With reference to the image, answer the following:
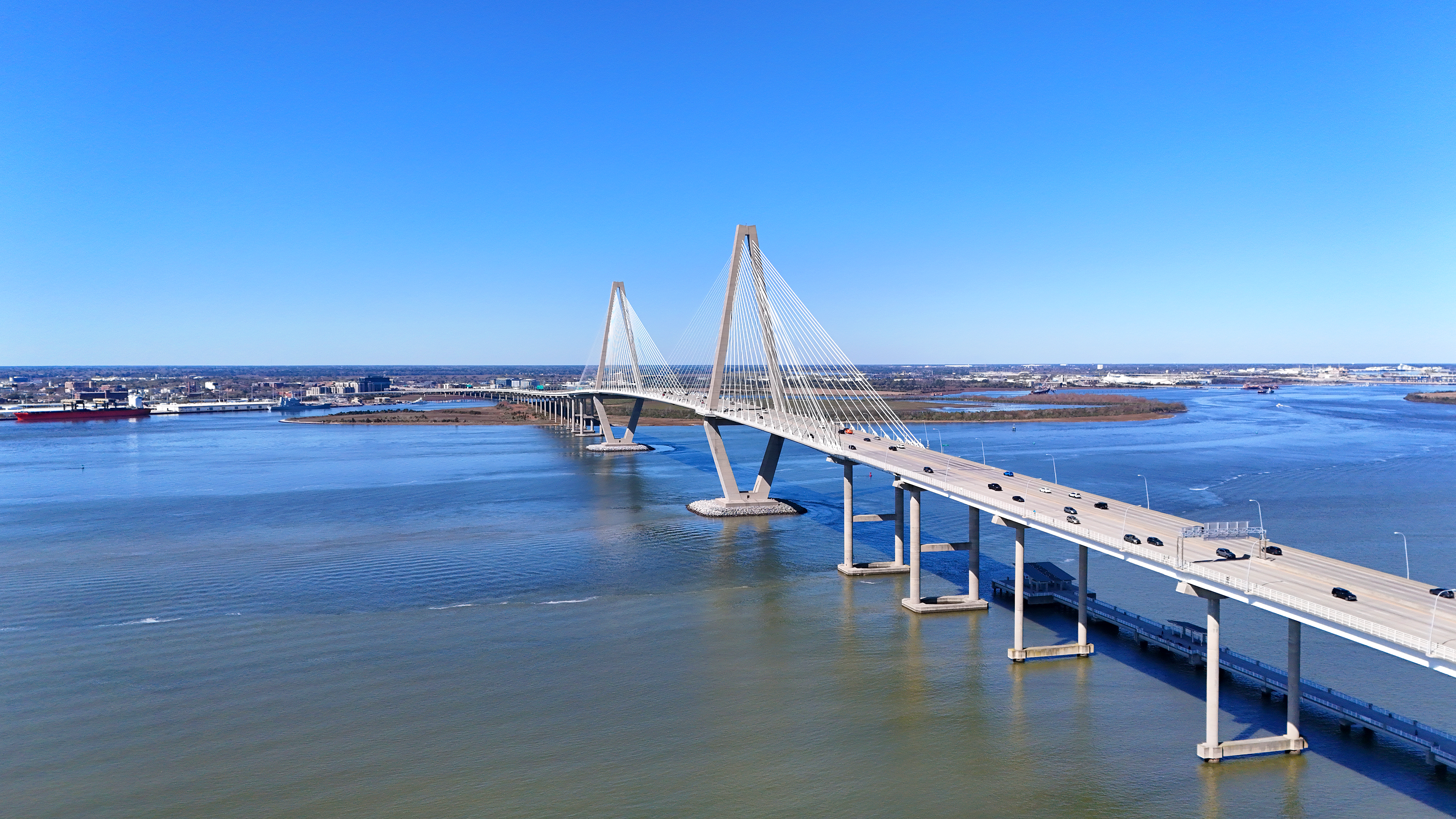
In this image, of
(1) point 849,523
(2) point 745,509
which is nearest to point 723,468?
(2) point 745,509

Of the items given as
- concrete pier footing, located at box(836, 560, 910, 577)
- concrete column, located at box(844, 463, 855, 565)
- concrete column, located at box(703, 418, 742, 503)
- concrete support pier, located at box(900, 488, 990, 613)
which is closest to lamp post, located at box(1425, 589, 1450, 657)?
concrete support pier, located at box(900, 488, 990, 613)

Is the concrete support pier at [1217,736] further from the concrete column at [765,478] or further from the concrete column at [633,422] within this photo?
the concrete column at [633,422]

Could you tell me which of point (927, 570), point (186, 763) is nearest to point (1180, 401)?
point (927, 570)

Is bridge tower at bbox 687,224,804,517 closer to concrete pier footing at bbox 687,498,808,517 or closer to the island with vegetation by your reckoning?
concrete pier footing at bbox 687,498,808,517

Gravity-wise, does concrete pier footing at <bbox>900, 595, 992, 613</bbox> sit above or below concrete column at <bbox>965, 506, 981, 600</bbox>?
below

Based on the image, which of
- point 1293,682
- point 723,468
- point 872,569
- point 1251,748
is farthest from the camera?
point 723,468

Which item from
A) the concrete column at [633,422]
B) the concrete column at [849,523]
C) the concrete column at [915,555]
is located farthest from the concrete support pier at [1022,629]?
the concrete column at [633,422]

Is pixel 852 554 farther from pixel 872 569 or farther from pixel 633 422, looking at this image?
pixel 633 422
